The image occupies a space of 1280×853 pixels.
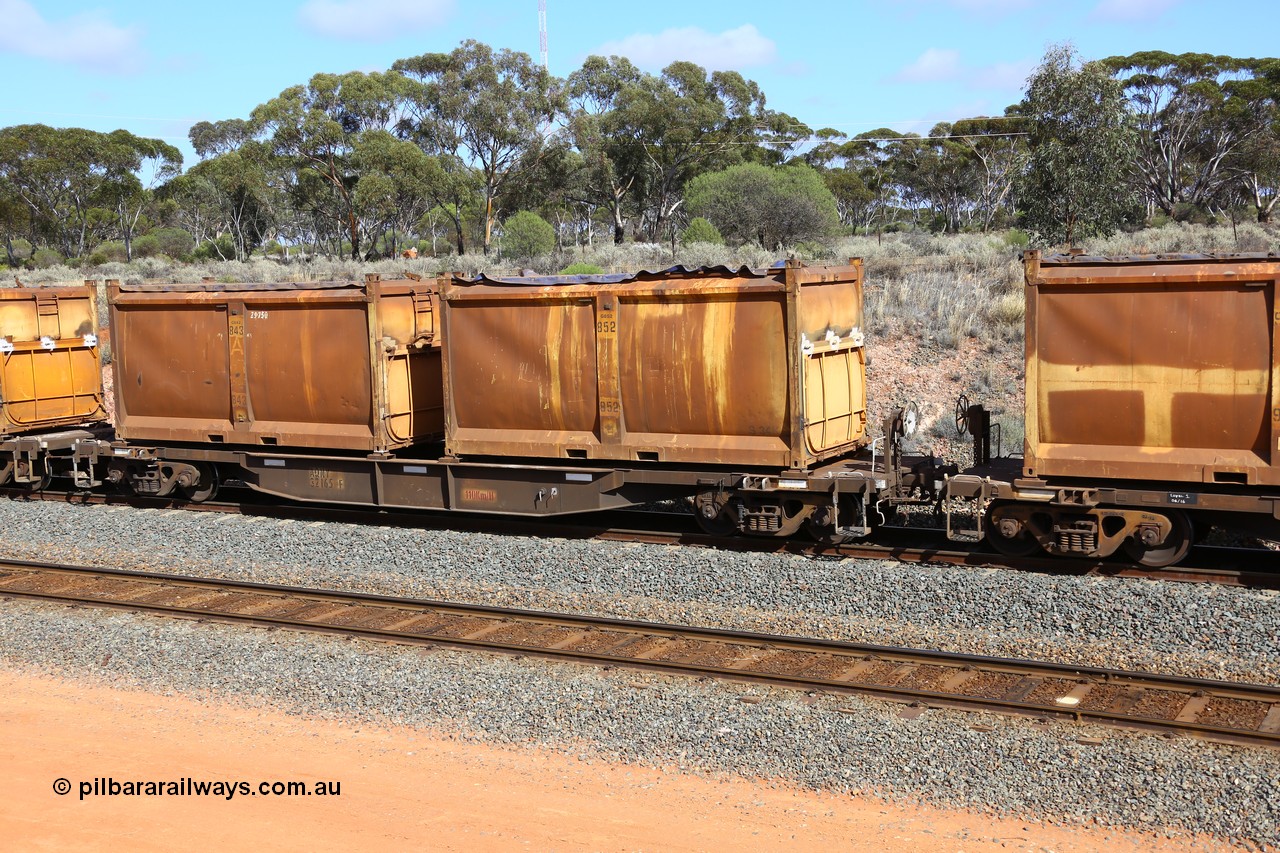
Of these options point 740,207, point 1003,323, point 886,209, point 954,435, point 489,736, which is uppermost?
point 886,209

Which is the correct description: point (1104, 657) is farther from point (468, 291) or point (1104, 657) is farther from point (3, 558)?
point (3, 558)

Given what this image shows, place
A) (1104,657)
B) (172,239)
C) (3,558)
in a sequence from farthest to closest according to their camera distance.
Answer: (172,239), (3,558), (1104,657)

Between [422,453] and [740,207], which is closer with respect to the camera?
[422,453]

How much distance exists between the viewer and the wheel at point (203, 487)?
52.2 ft

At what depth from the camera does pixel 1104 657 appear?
9125mm

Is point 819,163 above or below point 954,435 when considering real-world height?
above

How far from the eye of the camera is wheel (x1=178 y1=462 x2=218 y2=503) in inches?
627

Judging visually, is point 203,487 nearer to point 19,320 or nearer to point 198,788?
point 19,320

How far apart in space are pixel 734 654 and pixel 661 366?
3967 millimetres

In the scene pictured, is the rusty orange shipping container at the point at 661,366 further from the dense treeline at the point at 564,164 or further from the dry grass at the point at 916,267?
the dense treeline at the point at 564,164

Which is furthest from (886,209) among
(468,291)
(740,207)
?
(468,291)

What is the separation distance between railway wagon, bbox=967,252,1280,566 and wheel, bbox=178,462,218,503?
403 inches

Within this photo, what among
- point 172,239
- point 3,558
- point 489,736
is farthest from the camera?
point 172,239

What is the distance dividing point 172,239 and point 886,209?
47.9 meters
